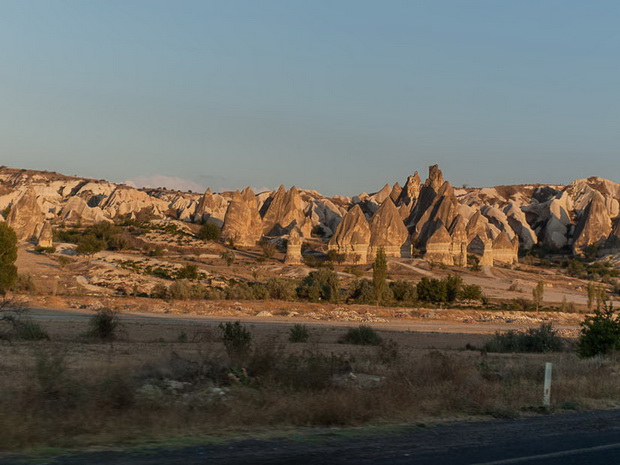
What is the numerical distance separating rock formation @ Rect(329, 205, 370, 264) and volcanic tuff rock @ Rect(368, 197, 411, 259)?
2285mm

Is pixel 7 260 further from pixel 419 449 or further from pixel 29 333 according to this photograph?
pixel 419 449

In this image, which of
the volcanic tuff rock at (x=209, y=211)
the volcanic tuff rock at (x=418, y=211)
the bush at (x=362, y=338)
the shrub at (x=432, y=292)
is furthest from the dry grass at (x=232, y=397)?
the volcanic tuff rock at (x=209, y=211)

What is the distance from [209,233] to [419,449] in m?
80.5

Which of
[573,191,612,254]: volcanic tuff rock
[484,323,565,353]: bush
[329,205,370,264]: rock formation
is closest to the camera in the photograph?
[484,323,565,353]: bush

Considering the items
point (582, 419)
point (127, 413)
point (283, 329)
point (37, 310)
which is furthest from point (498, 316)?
point (127, 413)

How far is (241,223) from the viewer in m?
90.2

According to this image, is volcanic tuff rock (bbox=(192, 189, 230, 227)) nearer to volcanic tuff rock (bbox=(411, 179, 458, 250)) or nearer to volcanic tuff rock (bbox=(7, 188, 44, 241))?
volcanic tuff rock (bbox=(411, 179, 458, 250))

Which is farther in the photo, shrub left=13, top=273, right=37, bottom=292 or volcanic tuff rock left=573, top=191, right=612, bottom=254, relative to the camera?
volcanic tuff rock left=573, top=191, right=612, bottom=254

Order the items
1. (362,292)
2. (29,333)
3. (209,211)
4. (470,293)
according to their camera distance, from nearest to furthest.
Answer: (29,333) < (362,292) < (470,293) < (209,211)

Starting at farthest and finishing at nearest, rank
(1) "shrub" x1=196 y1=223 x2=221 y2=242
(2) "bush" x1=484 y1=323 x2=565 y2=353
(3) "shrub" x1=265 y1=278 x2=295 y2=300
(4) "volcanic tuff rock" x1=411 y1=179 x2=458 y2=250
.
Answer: (4) "volcanic tuff rock" x1=411 y1=179 x2=458 y2=250 < (1) "shrub" x1=196 y1=223 x2=221 y2=242 < (3) "shrub" x1=265 y1=278 x2=295 y2=300 < (2) "bush" x1=484 y1=323 x2=565 y2=353

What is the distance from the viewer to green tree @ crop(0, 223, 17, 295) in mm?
36125

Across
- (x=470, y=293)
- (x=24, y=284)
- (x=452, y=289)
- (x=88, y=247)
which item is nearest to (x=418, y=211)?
(x=470, y=293)

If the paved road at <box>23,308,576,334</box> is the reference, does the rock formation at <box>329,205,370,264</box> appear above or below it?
above

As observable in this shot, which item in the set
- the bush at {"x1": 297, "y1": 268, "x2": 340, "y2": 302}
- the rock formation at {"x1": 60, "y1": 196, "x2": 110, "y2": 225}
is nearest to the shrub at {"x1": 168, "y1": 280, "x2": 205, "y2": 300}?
the bush at {"x1": 297, "y1": 268, "x2": 340, "y2": 302}
